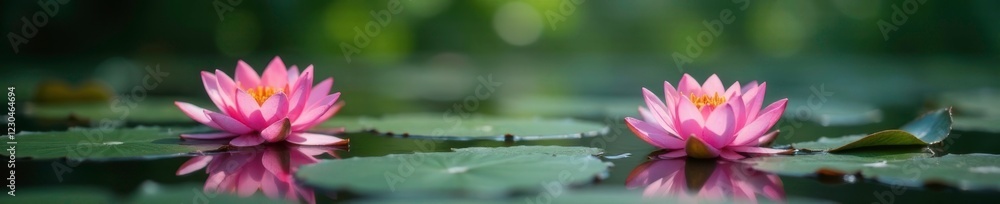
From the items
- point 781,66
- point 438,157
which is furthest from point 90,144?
point 781,66

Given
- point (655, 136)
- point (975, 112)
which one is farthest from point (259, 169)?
point (975, 112)

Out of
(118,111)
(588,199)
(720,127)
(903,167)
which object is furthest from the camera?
(118,111)

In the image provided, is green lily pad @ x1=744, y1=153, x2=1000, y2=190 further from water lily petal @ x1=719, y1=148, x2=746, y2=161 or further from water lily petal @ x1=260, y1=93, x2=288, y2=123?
water lily petal @ x1=260, y1=93, x2=288, y2=123

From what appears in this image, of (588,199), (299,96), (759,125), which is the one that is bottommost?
(588,199)

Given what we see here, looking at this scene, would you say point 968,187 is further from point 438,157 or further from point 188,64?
point 188,64

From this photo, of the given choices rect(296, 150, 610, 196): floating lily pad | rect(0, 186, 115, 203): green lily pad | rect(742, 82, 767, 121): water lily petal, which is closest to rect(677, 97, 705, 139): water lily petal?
rect(742, 82, 767, 121): water lily petal

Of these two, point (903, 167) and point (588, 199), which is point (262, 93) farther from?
point (903, 167)
